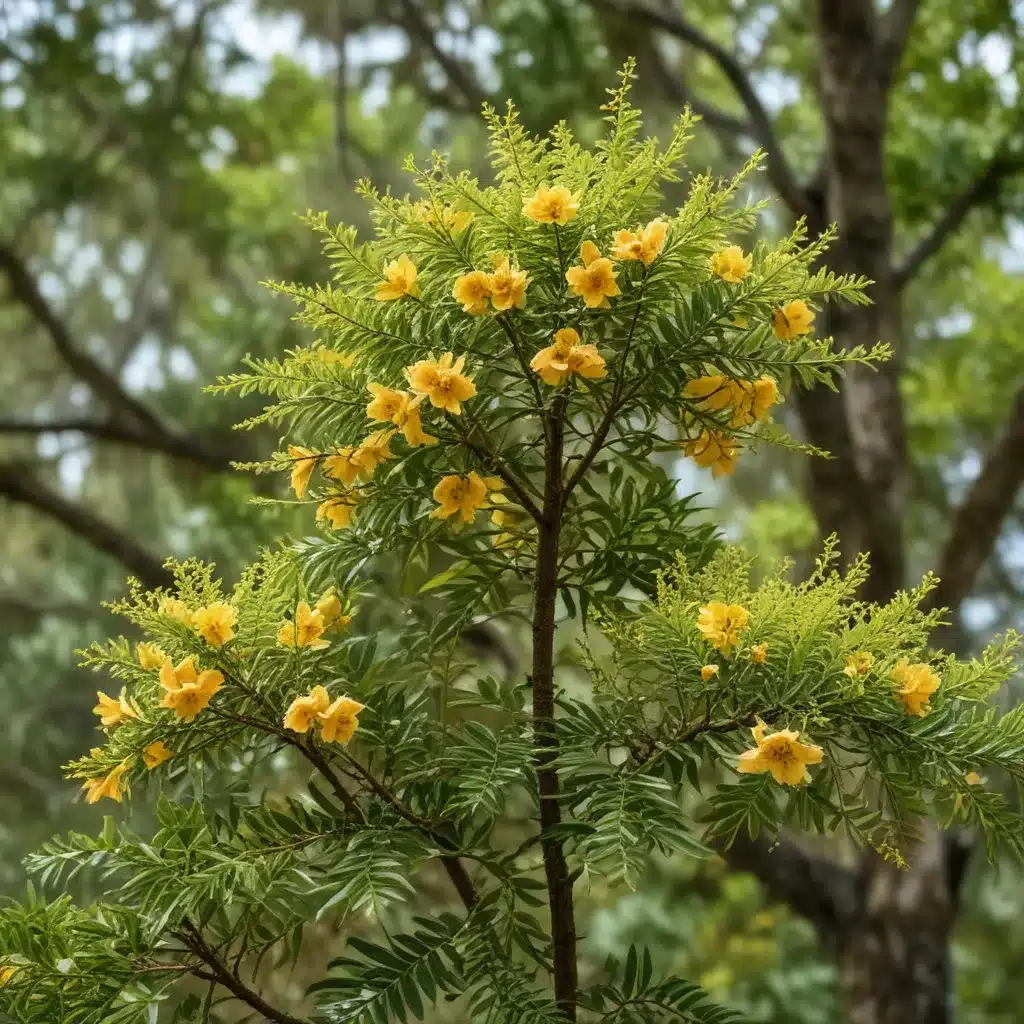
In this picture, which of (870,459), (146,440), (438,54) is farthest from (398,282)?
(438,54)

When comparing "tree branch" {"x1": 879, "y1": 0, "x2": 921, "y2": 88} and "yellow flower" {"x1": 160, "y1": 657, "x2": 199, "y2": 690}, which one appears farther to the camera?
"tree branch" {"x1": 879, "y1": 0, "x2": 921, "y2": 88}

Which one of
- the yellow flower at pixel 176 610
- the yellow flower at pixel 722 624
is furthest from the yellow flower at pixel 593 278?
the yellow flower at pixel 176 610

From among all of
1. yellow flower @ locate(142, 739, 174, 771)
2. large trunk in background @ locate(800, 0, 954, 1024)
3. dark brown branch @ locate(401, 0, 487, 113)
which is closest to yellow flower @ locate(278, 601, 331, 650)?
yellow flower @ locate(142, 739, 174, 771)

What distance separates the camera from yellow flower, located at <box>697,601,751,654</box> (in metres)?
0.78

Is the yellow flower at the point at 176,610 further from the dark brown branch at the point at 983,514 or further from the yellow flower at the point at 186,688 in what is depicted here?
the dark brown branch at the point at 983,514

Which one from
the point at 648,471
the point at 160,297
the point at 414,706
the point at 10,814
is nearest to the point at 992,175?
the point at 648,471

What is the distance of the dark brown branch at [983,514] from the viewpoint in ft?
8.23

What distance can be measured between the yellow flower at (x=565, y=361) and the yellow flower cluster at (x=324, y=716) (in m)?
0.25

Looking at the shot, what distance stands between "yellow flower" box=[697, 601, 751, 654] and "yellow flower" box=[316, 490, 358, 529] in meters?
0.27

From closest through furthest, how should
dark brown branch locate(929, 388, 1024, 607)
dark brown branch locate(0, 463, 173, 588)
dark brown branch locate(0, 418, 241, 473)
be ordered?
dark brown branch locate(929, 388, 1024, 607) < dark brown branch locate(0, 463, 173, 588) < dark brown branch locate(0, 418, 241, 473)

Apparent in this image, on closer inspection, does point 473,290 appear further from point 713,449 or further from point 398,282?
point 713,449

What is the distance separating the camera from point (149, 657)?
2.60 feet

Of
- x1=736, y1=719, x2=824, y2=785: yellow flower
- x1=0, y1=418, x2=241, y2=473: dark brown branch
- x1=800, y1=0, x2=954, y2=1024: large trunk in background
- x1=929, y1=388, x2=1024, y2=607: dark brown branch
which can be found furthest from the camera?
x1=0, y1=418, x2=241, y2=473: dark brown branch

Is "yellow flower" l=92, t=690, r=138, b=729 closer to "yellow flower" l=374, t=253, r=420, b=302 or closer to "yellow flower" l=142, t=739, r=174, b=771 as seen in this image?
"yellow flower" l=142, t=739, r=174, b=771
